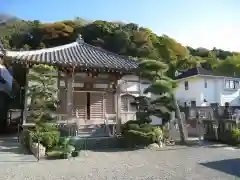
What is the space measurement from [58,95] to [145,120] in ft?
17.1

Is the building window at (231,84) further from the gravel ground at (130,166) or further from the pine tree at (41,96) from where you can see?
the pine tree at (41,96)

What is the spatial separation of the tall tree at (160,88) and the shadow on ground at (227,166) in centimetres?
433

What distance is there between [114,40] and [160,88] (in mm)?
31650

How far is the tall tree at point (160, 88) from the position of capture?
11870 mm

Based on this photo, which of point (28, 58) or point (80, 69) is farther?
point (80, 69)

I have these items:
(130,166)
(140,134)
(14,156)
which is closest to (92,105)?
(140,134)

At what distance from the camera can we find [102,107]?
15.2 metres

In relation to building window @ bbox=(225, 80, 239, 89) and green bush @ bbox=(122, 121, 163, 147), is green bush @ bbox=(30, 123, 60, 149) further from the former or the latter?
building window @ bbox=(225, 80, 239, 89)

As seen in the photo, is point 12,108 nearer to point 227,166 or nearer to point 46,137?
point 46,137

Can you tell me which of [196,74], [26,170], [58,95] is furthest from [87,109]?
[196,74]

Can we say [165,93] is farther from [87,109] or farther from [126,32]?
[126,32]

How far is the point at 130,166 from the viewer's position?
779 cm

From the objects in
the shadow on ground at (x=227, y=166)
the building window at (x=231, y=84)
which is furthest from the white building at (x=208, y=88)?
the shadow on ground at (x=227, y=166)

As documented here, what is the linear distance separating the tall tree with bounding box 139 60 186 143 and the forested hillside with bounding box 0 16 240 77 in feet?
91.4
